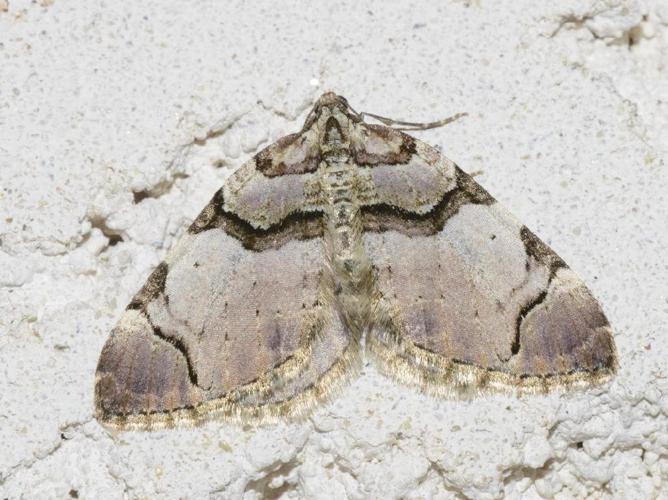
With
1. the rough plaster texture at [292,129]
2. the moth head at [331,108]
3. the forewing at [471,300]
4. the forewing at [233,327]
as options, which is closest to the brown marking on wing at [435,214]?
the forewing at [471,300]

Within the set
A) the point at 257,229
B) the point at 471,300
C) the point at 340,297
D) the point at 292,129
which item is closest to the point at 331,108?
the point at 292,129

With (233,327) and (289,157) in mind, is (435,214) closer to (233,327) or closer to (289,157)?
(289,157)

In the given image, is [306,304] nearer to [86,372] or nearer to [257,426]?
[257,426]

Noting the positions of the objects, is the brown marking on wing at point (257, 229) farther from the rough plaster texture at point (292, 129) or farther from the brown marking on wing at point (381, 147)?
the brown marking on wing at point (381, 147)

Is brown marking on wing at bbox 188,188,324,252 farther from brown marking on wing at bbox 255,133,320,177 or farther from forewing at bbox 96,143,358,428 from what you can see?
brown marking on wing at bbox 255,133,320,177

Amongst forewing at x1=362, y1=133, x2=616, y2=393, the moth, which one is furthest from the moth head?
forewing at x1=362, y1=133, x2=616, y2=393

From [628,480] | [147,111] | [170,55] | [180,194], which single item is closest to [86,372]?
[180,194]

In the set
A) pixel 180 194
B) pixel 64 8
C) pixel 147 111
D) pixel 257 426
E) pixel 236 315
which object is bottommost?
pixel 257 426
